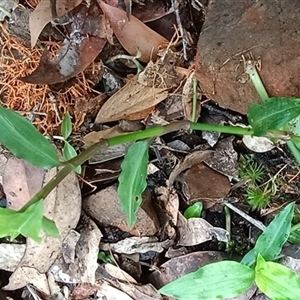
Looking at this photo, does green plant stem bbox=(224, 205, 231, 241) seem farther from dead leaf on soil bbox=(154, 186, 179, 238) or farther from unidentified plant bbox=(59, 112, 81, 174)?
unidentified plant bbox=(59, 112, 81, 174)

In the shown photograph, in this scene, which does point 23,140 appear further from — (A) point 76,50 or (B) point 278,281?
(B) point 278,281

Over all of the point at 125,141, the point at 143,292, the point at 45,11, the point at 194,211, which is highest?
the point at 45,11

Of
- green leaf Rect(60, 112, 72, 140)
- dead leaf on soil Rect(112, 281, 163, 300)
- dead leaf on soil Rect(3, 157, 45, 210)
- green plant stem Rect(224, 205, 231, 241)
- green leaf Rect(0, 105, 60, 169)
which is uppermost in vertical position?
green leaf Rect(0, 105, 60, 169)

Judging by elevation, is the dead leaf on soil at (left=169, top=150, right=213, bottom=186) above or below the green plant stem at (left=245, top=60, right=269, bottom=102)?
below

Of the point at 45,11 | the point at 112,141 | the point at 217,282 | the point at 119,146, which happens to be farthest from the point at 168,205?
the point at 45,11

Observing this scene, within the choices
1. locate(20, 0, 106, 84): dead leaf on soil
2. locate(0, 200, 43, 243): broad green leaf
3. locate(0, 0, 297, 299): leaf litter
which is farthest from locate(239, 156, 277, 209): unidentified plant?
locate(0, 200, 43, 243): broad green leaf

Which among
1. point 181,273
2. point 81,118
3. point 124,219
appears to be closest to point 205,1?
point 81,118

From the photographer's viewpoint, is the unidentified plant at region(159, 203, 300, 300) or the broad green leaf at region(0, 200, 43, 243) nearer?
the broad green leaf at region(0, 200, 43, 243)

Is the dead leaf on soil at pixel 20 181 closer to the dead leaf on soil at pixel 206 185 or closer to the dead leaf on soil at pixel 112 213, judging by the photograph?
the dead leaf on soil at pixel 112 213
